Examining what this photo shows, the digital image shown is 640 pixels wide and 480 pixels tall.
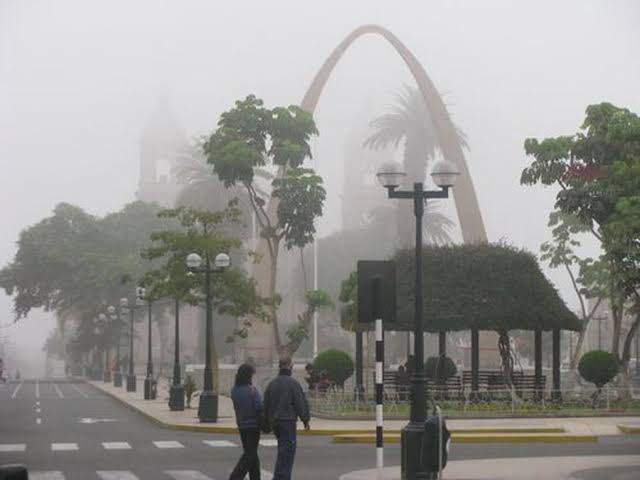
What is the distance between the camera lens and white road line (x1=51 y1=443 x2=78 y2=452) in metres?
26.1

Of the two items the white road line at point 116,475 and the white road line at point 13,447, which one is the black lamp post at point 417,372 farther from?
the white road line at point 13,447

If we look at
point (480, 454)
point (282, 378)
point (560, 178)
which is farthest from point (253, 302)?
point (282, 378)

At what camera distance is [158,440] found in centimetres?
2928

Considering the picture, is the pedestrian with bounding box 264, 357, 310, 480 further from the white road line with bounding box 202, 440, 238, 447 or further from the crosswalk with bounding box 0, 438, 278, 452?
the white road line with bounding box 202, 440, 238, 447

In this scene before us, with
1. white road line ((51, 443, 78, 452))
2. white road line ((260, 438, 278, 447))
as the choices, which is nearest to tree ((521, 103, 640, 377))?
white road line ((260, 438, 278, 447))

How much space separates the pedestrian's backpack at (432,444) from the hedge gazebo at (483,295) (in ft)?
77.8

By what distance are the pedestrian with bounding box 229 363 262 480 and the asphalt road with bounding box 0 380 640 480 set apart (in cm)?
263

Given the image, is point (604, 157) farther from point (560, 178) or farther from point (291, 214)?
point (291, 214)

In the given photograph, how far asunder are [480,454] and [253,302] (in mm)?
27235

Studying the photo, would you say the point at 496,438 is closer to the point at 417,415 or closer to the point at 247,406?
the point at 417,415

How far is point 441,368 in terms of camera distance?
42188 mm

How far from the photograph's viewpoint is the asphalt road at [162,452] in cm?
2080

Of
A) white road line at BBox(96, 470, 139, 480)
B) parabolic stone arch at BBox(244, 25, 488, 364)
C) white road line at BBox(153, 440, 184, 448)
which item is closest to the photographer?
white road line at BBox(96, 470, 139, 480)

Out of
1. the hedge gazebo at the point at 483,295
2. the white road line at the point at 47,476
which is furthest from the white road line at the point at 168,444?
the hedge gazebo at the point at 483,295
